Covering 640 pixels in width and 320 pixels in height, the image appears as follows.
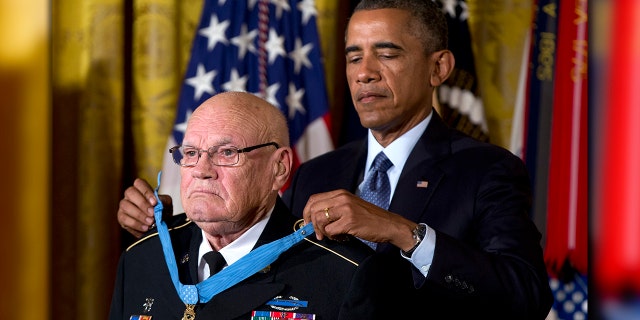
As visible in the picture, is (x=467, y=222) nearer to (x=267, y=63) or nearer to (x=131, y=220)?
(x=131, y=220)

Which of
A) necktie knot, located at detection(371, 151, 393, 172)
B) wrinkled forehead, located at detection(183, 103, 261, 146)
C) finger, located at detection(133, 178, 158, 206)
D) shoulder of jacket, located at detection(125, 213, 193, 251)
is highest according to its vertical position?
wrinkled forehead, located at detection(183, 103, 261, 146)

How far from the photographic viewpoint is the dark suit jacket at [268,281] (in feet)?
6.31

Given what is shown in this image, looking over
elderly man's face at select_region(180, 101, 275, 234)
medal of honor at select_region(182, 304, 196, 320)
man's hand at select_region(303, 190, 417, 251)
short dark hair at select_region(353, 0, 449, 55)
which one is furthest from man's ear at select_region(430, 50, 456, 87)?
medal of honor at select_region(182, 304, 196, 320)

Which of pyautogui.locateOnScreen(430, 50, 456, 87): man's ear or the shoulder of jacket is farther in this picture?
pyautogui.locateOnScreen(430, 50, 456, 87): man's ear

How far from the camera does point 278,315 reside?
75.3 inches

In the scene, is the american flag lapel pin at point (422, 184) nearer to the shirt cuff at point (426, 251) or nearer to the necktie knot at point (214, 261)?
the shirt cuff at point (426, 251)

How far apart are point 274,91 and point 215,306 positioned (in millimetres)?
2158

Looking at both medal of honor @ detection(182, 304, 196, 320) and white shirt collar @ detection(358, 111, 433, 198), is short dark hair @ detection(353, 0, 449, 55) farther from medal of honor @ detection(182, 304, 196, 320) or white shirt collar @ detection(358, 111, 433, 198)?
medal of honor @ detection(182, 304, 196, 320)

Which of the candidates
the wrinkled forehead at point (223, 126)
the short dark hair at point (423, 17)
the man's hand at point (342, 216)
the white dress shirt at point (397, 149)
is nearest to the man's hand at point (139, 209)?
the wrinkled forehead at point (223, 126)

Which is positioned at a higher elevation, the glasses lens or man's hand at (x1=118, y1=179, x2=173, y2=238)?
the glasses lens

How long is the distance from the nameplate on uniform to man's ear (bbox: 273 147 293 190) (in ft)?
1.04

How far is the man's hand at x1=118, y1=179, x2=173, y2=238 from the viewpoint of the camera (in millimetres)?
2365
